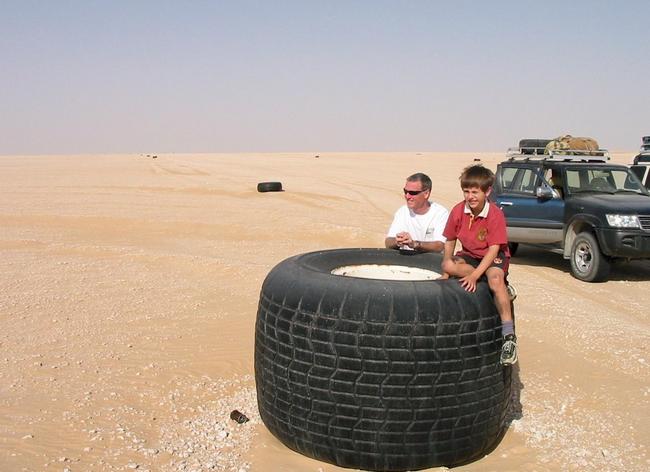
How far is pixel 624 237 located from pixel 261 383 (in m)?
6.94

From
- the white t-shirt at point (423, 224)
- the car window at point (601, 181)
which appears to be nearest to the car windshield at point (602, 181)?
the car window at point (601, 181)

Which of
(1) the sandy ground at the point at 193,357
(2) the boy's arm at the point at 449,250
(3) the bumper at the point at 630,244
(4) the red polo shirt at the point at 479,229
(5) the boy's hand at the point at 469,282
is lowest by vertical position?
(1) the sandy ground at the point at 193,357

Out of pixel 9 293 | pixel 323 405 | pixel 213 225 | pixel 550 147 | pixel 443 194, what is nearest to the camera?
pixel 323 405

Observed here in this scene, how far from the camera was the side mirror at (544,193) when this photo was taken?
1035 cm

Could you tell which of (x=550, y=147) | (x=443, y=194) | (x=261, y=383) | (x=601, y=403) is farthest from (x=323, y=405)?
(x=443, y=194)

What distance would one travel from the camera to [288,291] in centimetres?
382

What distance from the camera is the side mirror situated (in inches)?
408

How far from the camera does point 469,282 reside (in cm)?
378

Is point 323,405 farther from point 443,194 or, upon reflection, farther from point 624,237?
point 443,194

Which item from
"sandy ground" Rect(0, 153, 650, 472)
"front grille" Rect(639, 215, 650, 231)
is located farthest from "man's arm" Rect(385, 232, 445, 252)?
"front grille" Rect(639, 215, 650, 231)

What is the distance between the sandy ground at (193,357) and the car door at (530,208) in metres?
0.56

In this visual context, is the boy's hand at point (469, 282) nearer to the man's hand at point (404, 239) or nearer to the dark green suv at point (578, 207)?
the man's hand at point (404, 239)

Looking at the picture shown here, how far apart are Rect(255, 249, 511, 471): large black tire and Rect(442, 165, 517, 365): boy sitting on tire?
0.07 m

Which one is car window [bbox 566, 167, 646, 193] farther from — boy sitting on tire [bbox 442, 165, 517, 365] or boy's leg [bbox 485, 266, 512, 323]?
boy's leg [bbox 485, 266, 512, 323]
